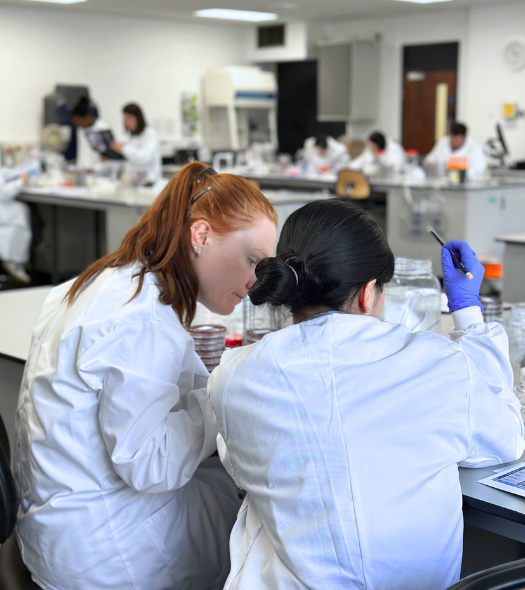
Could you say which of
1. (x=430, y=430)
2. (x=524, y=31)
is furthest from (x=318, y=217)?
(x=524, y=31)

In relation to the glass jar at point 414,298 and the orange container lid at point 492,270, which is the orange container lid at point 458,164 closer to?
the orange container lid at point 492,270

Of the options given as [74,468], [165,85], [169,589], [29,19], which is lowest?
[169,589]

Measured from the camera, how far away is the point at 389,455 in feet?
2.97

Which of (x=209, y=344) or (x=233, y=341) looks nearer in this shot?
(x=209, y=344)

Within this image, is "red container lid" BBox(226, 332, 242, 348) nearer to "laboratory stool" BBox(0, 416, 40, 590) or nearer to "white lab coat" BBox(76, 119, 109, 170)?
"laboratory stool" BBox(0, 416, 40, 590)

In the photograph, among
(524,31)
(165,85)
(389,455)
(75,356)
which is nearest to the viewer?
(389,455)

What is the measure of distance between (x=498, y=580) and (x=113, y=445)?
2.15 feet

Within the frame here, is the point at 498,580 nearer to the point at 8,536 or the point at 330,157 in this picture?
the point at 8,536

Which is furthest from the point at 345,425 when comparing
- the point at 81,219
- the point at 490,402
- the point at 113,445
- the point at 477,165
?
the point at 477,165

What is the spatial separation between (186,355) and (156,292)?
0.40 feet

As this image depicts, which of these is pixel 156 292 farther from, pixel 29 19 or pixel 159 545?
pixel 29 19

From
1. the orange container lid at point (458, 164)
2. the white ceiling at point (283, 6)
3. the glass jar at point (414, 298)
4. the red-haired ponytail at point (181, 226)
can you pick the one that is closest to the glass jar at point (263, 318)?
the glass jar at point (414, 298)

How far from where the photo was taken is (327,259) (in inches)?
37.7

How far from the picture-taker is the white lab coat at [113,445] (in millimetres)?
1172
